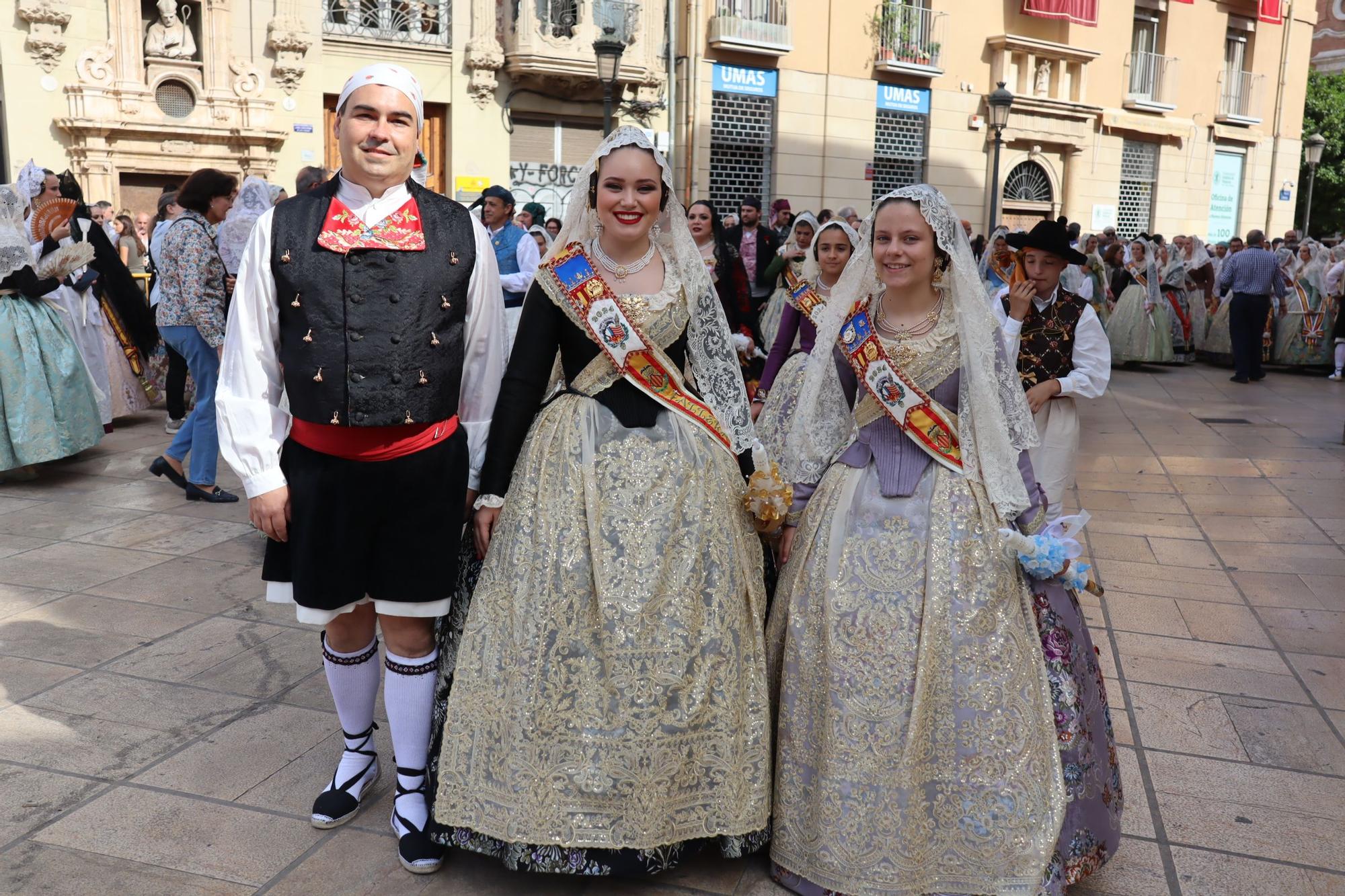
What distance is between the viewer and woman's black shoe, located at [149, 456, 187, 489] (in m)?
6.24

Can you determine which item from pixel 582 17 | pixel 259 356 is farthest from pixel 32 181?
pixel 582 17

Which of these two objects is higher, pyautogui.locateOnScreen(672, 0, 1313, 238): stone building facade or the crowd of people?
pyautogui.locateOnScreen(672, 0, 1313, 238): stone building facade

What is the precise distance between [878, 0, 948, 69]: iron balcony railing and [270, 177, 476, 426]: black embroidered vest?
19003 millimetres

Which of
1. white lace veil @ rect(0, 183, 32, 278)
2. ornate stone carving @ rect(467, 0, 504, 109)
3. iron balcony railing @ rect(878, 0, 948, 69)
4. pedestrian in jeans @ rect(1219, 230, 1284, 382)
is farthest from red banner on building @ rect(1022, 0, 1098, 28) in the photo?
white lace veil @ rect(0, 183, 32, 278)

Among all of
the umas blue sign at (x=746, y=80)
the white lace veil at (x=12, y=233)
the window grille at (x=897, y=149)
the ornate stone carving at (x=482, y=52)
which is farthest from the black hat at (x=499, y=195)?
the window grille at (x=897, y=149)

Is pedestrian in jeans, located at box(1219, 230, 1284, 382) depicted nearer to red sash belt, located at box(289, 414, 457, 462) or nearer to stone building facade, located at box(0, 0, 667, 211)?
stone building facade, located at box(0, 0, 667, 211)

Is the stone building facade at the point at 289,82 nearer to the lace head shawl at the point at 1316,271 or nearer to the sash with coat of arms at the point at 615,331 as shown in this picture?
the lace head shawl at the point at 1316,271

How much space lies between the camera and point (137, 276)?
10.3 metres

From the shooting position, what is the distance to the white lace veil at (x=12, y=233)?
248 inches

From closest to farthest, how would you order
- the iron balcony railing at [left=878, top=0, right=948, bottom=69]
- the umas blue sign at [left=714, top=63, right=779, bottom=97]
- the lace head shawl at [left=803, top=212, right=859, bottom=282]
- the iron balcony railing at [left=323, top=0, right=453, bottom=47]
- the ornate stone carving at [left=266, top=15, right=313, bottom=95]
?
the lace head shawl at [left=803, top=212, right=859, bottom=282] < the ornate stone carving at [left=266, top=15, right=313, bottom=95] < the iron balcony railing at [left=323, top=0, right=453, bottom=47] < the umas blue sign at [left=714, top=63, right=779, bottom=97] < the iron balcony railing at [left=878, top=0, right=948, bottom=69]

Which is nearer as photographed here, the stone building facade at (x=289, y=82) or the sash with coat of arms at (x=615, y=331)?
the sash with coat of arms at (x=615, y=331)

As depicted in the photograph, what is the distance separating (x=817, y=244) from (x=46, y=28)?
40.0 ft

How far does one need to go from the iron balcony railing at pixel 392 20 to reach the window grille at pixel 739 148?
15.1ft

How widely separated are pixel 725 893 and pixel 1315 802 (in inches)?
67.0
